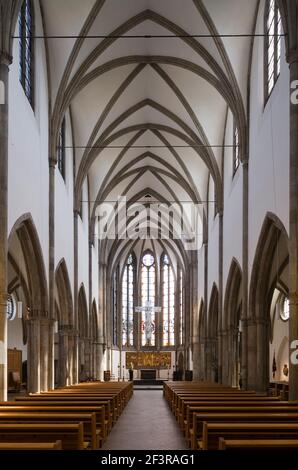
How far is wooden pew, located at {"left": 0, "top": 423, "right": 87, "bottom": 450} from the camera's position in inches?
380

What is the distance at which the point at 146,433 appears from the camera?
17250 mm

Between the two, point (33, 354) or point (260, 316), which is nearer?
point (33, 354)

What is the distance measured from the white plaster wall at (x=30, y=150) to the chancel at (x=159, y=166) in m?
0.09

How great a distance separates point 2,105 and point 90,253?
85.9ft

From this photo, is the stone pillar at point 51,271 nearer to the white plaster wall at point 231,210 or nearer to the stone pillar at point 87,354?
the white plaster wall at point 231,210

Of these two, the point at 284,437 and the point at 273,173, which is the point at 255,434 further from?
the point at 273,173

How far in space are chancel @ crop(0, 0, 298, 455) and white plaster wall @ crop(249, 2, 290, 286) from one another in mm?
96

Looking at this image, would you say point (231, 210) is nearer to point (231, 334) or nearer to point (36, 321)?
point (231, 334)

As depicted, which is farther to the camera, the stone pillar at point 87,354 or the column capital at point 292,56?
the stone pillar at point 87,354

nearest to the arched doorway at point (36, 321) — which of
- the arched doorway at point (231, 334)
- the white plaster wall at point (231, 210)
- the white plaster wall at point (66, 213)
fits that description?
the white plaster wall at point (66, 213)

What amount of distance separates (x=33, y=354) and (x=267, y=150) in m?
11.6

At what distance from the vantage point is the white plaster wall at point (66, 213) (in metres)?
30.4

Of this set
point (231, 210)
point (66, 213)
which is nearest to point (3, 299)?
point (66, 213)
